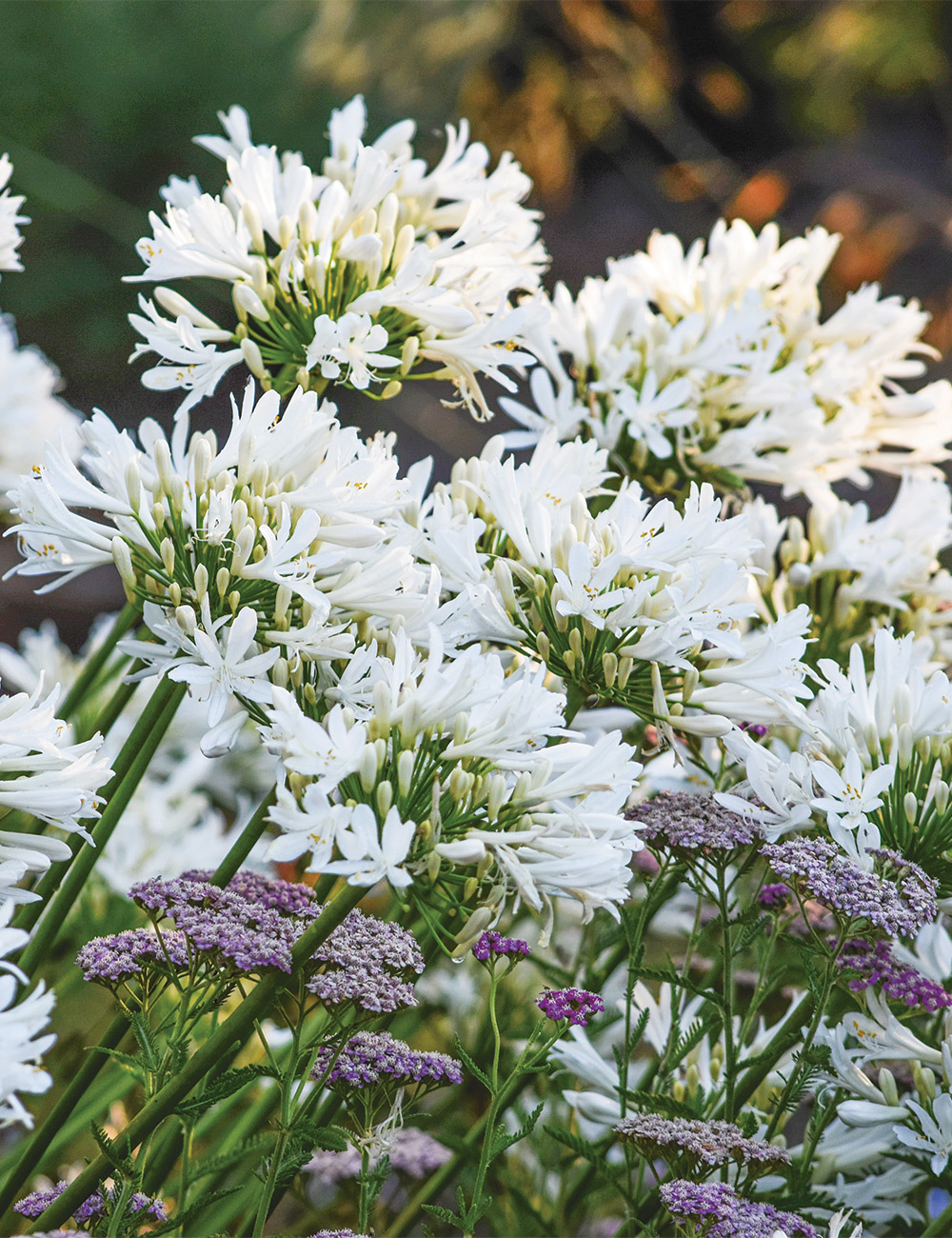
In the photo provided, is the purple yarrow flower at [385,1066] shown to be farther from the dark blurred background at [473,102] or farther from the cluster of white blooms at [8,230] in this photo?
the dark blurred background at [473,102]

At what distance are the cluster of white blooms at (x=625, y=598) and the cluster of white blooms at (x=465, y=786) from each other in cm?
10

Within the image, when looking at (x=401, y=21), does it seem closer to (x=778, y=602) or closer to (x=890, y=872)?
(x=778, y=602)

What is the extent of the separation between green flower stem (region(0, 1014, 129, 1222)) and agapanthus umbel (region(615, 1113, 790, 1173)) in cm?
35

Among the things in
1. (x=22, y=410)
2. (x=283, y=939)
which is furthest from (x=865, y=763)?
(x=22, y=410)

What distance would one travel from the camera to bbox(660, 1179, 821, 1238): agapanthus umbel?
0.74 meters

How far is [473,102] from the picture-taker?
463cm

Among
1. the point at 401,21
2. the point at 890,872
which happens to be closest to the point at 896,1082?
the point at 890,872

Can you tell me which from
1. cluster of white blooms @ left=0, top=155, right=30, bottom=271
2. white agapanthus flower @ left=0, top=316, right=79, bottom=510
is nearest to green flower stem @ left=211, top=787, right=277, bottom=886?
cluster of white blooms @ left=0, top=155, right=30, bottom=271

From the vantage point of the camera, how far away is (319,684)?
2.75ft

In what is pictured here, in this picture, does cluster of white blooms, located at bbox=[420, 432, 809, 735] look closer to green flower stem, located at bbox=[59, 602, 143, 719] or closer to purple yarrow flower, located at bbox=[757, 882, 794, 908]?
purple yarrow flower, located at bbox=[757, 882, 794, 908]

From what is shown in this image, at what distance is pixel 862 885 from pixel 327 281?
0.62m

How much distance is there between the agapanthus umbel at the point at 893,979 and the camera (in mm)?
875

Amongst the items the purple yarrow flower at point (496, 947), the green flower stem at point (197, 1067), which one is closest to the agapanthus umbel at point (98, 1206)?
the green flower stem at point (197, 1067)

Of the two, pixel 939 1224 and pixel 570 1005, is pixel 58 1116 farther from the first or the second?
pixel 939 1224
